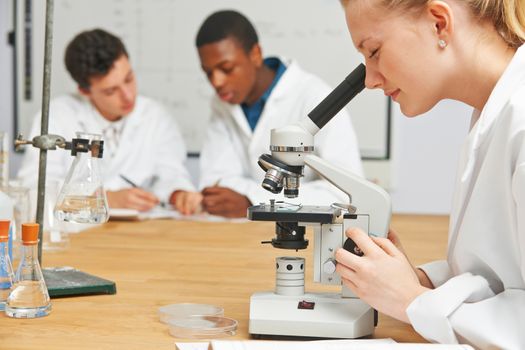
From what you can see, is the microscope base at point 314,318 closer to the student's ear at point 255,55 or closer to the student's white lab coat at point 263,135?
the student's white lab coat at point 263,135

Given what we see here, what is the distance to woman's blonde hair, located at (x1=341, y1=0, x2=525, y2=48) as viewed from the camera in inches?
47.6

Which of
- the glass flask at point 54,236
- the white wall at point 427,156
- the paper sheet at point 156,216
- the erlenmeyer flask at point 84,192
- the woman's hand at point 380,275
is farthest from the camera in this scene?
the white wall at point 427,156

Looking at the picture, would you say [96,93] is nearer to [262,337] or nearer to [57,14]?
[57,14]

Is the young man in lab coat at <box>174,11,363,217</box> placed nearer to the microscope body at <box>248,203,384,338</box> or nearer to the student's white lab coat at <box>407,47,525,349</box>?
the microscope body at <box>248,203,384,338</box>

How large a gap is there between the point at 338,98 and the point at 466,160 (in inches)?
11.4

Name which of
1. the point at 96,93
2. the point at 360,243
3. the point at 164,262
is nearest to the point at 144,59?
the point at 96,93

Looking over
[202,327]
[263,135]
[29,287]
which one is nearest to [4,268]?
[29,287]

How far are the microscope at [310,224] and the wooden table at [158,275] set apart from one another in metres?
0.07

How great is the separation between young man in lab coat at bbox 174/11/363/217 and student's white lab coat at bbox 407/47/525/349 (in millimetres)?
1906

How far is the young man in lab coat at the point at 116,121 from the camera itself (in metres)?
3.33

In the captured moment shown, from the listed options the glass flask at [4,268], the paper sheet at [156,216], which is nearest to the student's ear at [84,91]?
the paper sheet at [156,216]

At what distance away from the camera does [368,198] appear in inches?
51.4

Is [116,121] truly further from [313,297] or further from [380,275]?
[380,275]

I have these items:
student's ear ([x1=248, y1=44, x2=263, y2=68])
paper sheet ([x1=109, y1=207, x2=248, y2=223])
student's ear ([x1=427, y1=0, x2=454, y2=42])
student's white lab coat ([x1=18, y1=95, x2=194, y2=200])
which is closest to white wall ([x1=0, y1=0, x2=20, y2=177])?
student's white lab coat ([x1=18, y1=95, x2=194, y2=200])
